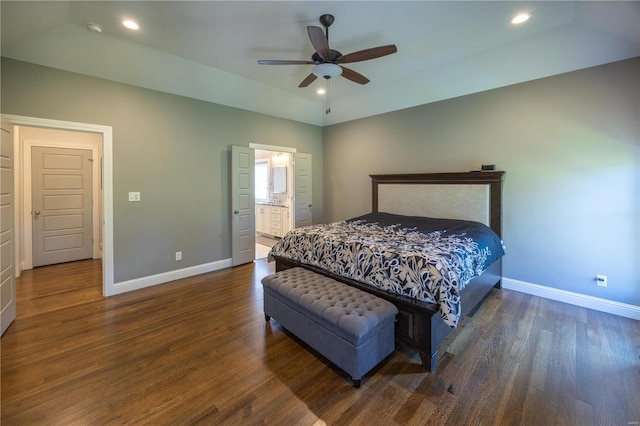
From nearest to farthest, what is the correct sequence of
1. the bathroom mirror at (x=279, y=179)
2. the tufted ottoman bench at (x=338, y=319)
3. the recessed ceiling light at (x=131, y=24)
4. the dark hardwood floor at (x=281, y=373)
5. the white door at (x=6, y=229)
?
1. the dark hardwood floor at (x=281, y=373)
2. the tufted ottoman bench at (x=338, y=319)
3. the white door at (x=6, y=229)
4. the recessed ceiling light at (x=131, y=24)
5. the bathroom mirror at (x=279, y=179)

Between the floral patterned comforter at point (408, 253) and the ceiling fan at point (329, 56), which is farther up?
the ceiling fan at point (329, 56)

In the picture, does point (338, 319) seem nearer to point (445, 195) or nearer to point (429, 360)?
point (429, 360)

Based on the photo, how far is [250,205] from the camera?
489 centimetres

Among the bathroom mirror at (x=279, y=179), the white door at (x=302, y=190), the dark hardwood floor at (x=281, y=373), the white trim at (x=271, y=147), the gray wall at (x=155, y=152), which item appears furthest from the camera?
the bathroom mirror at (x=279, y=179)

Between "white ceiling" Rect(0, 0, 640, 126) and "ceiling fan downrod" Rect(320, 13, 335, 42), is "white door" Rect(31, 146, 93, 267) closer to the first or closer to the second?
"white ceiling" Rect(0, 0, 640, 126)

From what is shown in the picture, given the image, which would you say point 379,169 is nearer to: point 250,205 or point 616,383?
point 250,205

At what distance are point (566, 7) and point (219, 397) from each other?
4.30m

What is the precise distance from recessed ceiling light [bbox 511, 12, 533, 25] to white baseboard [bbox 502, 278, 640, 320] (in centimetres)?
303

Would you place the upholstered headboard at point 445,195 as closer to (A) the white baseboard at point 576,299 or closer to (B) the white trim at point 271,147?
(A) the white baseboard at point 576,299

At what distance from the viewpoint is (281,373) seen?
6.81 ft

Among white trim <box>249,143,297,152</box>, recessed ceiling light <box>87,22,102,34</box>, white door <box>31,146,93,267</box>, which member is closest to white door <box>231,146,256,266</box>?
white trim <box>249,143,297,152</box>

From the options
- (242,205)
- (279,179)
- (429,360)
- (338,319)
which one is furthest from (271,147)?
(429,360)

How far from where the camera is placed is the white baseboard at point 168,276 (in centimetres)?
363

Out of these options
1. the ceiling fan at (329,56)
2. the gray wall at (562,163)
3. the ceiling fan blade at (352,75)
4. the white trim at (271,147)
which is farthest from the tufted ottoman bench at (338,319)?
the white trim at (271,147)
